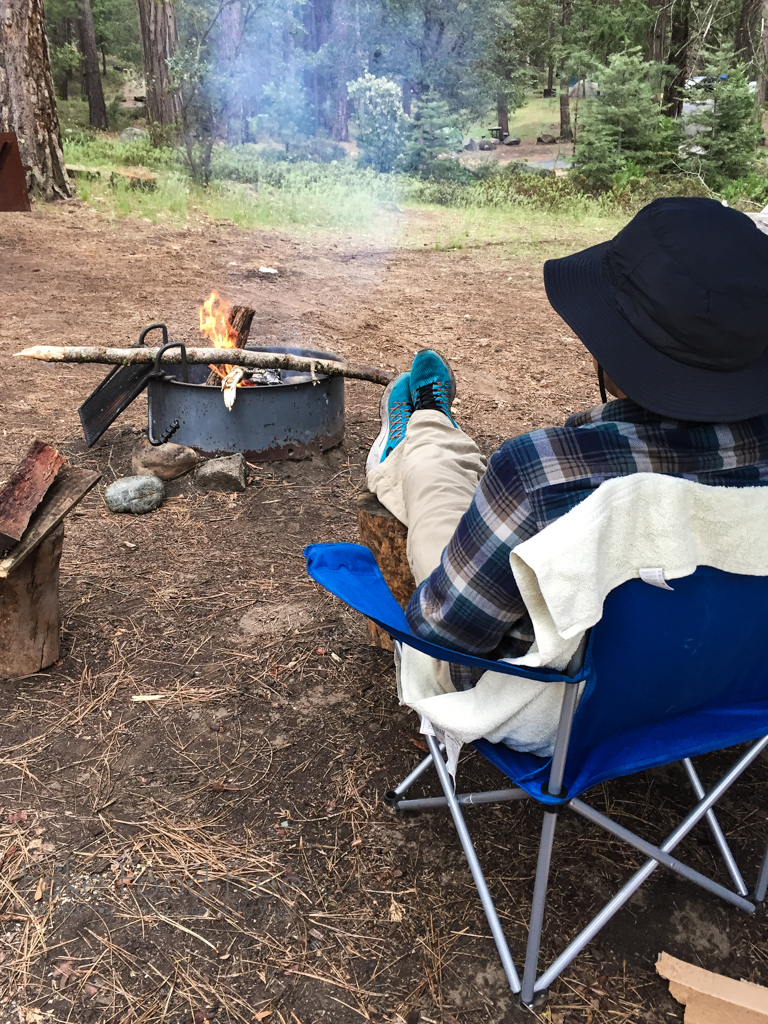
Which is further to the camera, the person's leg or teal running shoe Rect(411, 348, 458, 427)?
teal running shoe Rect(411, 348, 458, 427)

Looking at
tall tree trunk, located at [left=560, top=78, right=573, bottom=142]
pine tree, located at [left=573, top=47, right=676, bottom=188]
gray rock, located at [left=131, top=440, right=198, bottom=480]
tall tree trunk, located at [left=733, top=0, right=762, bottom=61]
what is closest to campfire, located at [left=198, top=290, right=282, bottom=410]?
gray rock, located at [left=131, top=440, right=198, bottom=480]

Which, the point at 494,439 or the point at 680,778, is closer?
the point at 680,778

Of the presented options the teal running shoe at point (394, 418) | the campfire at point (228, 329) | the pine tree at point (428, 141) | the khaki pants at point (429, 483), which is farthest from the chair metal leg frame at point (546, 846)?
the pine tree at point (428, 141)

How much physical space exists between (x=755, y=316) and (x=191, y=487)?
3136 millimetres

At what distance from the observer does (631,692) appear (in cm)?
150

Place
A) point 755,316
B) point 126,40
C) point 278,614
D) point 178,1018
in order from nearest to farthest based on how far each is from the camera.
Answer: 1. point 755,316
2. point 178,1018
3. point 278,614
4. point 126,40

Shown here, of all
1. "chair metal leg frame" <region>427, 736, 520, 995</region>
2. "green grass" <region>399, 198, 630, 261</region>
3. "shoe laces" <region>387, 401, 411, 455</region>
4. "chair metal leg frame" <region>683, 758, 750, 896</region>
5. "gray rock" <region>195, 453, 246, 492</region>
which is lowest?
"green grass" <region>399, 198, 630, 261</region>

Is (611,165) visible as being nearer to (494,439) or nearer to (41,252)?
(41,252)

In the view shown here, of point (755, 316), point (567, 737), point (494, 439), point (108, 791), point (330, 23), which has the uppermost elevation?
point (330, 23)

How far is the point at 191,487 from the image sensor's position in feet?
13.3

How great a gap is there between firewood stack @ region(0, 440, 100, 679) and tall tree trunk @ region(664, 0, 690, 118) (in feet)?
50.9

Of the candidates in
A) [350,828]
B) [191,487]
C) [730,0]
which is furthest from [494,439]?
[730,0]

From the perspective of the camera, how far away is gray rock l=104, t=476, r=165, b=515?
381 centimetres

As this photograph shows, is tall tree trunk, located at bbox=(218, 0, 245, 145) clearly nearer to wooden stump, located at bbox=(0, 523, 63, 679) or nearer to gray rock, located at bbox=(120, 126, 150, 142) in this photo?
gray rock, located at bbox=(120, 126, 150, 142)
